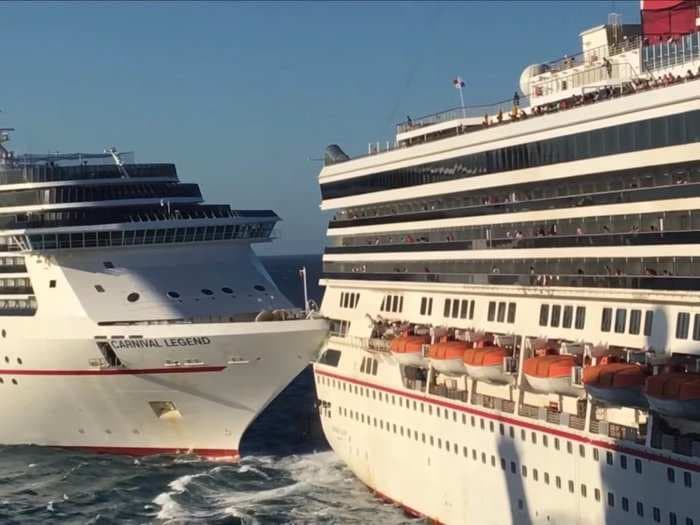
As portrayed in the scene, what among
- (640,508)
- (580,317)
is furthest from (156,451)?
(640,508)

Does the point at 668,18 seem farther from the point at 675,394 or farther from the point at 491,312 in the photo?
the point at 675,394

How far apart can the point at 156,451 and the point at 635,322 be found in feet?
77.5

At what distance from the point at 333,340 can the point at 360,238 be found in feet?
12.3

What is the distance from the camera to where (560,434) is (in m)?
29.3

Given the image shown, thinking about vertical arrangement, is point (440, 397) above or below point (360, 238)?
below

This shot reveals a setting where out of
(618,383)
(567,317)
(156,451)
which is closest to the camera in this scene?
(618,383)

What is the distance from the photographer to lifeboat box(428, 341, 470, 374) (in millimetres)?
33281

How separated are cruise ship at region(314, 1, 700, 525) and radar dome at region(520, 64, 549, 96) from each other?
3.0 inches

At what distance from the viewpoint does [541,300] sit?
31297 mm

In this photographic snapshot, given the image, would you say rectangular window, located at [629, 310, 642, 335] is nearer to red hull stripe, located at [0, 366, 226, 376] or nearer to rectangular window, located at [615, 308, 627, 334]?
rectangular window, located at [615, 308, 627, 334]

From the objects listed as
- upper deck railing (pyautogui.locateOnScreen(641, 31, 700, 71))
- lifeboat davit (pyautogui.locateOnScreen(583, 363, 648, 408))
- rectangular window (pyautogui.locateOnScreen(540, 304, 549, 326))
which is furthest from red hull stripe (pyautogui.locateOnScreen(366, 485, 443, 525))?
upper deck railing (pyautogui.locateOnScreen(641, 31, 700, 71))

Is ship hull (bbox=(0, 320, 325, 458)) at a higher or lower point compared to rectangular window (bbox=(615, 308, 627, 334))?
lower

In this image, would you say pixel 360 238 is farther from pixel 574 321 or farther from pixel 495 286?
pixel 574 321

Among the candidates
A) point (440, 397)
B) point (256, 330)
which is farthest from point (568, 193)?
point (256, 330)
